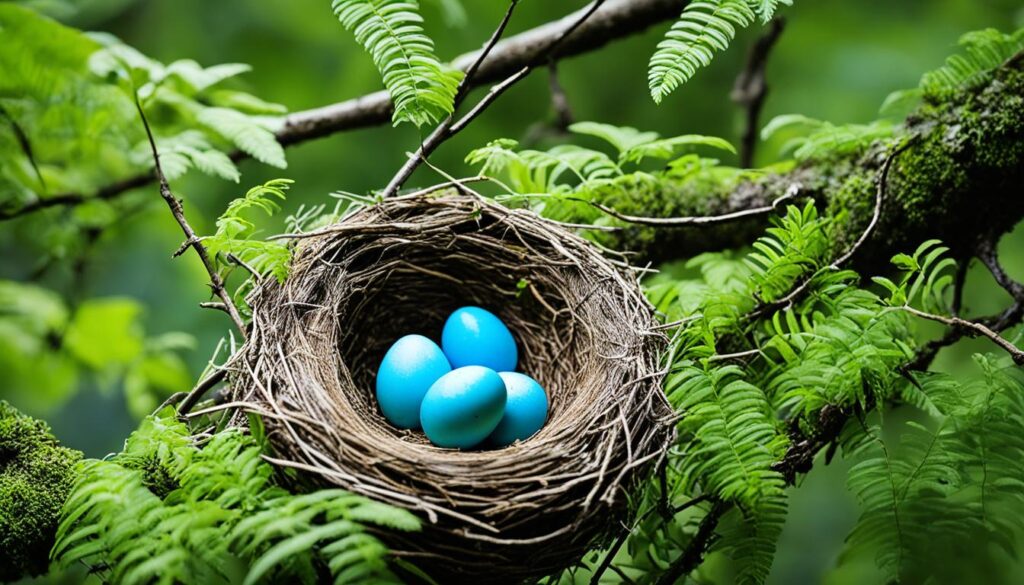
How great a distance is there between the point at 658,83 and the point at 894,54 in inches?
85.8

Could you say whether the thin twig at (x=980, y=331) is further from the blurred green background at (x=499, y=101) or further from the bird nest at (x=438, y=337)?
the blurred green background at (x=499, y=101)

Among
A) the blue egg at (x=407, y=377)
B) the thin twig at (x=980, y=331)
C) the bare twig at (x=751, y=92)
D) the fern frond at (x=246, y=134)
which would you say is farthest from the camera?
the bare twig at (x=751, y=92)

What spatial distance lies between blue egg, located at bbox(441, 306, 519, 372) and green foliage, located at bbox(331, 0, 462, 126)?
46cm

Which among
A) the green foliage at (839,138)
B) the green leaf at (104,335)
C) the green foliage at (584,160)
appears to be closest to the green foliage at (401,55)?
the green foliage at (584,160)

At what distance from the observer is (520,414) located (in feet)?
5.00

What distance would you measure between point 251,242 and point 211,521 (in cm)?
47

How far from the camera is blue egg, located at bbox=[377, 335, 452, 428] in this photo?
5.08 feet

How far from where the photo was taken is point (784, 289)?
1.51 m

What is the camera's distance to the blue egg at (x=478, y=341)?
64.7 inches

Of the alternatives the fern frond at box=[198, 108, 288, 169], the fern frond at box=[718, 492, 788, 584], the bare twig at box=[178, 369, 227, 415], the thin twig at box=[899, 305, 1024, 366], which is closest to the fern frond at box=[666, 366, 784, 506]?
the fern frond at box=[718, 492, 788, 584]

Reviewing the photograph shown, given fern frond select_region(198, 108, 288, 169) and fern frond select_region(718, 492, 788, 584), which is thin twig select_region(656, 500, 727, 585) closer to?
fern frond select_region(718, 492, 788, 584)

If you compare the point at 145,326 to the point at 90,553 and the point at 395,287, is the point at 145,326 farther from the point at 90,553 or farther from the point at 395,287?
the point at 90,553

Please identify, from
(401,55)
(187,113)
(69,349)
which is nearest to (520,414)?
A: (401,55)

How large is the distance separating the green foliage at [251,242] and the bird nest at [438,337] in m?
0.06
